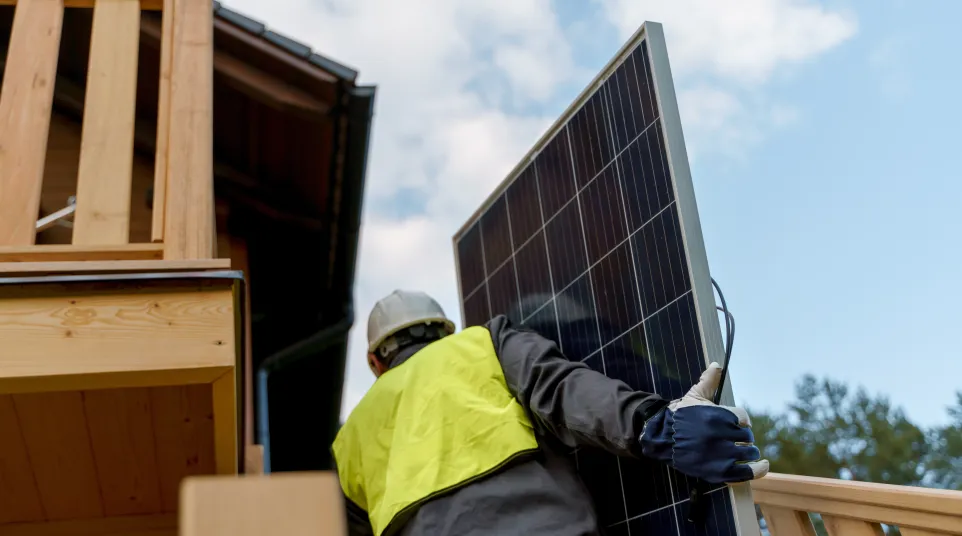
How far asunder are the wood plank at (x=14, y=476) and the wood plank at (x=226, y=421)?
0.71 meters

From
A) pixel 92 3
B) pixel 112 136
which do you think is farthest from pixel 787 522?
pixel 92 3

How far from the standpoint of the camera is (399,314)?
3939mm

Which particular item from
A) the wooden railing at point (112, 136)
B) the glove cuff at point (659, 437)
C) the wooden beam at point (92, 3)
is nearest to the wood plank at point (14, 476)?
the wooden railing at point (112, 136)

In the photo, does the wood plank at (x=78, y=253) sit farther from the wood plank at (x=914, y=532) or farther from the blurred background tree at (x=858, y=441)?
the blurred background tree at (x=858, y=441)

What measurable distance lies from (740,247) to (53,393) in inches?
798

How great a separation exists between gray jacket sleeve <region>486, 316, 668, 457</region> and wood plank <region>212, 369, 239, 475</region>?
906 millimetres

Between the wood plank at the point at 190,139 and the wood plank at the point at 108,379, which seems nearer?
the wood plank at the point at 108,379

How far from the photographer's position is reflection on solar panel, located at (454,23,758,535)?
2891 millimetres

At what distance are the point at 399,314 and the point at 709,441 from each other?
1.66m

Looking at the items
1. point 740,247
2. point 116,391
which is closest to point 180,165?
point 116,391

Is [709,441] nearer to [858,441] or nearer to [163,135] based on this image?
[163,135]

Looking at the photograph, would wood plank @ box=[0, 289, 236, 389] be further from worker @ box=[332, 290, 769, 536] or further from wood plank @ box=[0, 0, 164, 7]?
wood plank @ box=[0, 0, 164, 7]

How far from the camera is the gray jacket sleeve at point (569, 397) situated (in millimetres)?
2840

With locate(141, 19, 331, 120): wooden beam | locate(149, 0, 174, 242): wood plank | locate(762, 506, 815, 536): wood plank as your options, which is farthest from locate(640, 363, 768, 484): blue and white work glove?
locate(141, 19, 331, 120): wooden beam
